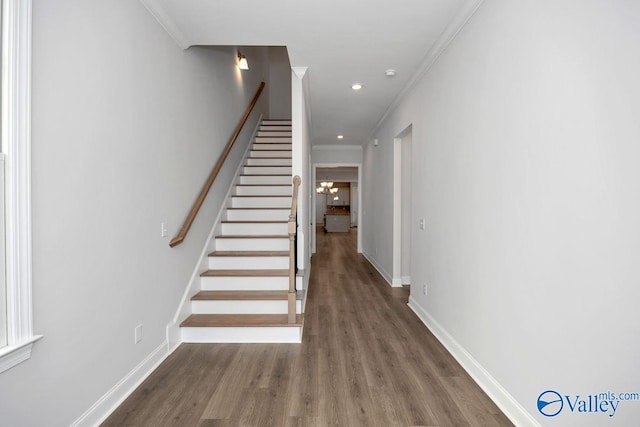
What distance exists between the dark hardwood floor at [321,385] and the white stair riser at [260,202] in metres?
1.77

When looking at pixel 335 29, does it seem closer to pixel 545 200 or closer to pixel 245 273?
pixel 545 200

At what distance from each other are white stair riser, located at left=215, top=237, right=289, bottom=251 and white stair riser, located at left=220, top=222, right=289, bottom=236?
0.84ft

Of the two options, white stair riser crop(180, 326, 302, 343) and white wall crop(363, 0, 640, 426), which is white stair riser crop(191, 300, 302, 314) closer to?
white stair riser crop(180, 326, 302, 343)

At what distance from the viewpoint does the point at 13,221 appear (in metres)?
1.36

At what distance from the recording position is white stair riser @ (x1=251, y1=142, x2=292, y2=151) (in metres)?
5.95

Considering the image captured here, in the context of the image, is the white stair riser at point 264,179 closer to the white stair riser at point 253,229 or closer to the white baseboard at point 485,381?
the white stair riser at point 253,229

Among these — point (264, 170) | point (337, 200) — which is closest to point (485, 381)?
point (264, 170)

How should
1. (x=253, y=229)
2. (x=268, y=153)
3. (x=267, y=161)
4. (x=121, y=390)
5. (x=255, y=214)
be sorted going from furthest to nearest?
(x=268, y=153)
(x=267, y=161)
(x=255, y=214)
(x=253, y=229)
(x=121, y=390)

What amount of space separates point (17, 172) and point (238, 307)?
2.14 meters

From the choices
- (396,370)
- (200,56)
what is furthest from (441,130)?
(200,56)

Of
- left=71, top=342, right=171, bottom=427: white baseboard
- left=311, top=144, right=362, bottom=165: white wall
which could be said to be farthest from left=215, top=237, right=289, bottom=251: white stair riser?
left=311, top=144, right=362, bottom=165: white wall

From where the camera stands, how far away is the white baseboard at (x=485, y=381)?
1.81 m

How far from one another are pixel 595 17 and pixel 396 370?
7.47ft

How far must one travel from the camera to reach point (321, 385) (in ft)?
7.41
